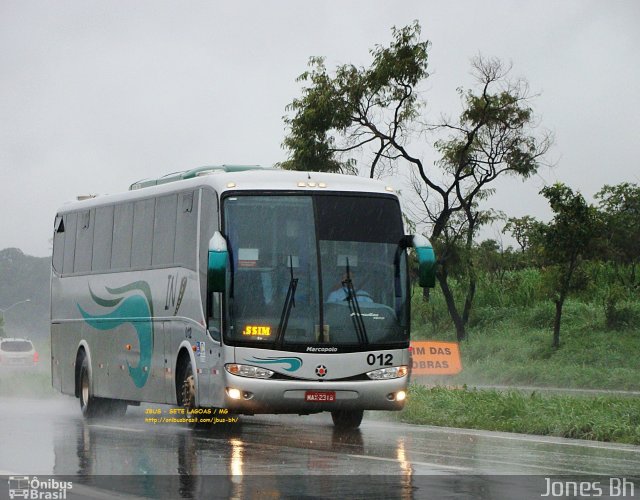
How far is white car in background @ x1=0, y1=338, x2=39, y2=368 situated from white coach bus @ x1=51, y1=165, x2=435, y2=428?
1189 inches

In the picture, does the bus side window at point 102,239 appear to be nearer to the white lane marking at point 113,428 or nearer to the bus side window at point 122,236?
the bus side window at point 122,236

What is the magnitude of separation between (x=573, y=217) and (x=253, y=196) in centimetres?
1887

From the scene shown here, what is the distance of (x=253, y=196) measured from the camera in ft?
60.8

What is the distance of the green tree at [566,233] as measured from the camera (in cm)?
3556

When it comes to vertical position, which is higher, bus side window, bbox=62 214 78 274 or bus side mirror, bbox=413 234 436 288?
bus side window, bbox=62 214 78 274

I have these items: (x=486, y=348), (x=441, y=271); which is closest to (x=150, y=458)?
(x=486, y=348)

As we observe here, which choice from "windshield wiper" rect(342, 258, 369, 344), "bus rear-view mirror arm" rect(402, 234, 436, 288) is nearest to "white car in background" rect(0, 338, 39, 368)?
"windshield wiper" rect(342, 258, 369, 344)

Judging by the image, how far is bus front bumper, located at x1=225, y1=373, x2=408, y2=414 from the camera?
17.6 meters

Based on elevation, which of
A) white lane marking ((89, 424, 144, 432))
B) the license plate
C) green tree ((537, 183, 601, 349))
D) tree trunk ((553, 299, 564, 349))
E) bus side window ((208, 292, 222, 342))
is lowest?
white lane marking ((89, 424, 144, 432))

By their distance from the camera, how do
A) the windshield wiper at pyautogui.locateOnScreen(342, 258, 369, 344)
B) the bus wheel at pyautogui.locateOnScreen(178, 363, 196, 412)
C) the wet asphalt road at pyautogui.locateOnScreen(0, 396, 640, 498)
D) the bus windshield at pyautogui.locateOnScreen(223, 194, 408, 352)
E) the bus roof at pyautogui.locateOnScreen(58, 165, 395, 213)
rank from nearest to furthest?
1. the wet asphalt road at pyautogui.locateOnScreen(0, 396, 640, 498)
2. the bus windshield at pyautogui.locateOnScreen(223, 194, 408, 352)
3. the windshield wiper at pyautogui.locateOnScreen(342, 258, 369, 344)
4. the bus roof at pyautogui.locateOnScreen(58, 165, 395, 213)
5. the bus wheel at pyautogui.locateOnScreen(178, 363, 196, 412)

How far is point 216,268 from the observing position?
17516mm

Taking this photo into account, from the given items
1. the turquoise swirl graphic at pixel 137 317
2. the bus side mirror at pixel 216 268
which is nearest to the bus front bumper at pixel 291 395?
the bus side mirror at pixel 216 268

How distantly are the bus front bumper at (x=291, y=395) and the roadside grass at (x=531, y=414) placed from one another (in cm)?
267

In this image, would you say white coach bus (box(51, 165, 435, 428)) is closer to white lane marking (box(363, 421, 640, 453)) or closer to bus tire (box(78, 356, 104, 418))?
white lane marking (box(363, 421, 640, 453))
